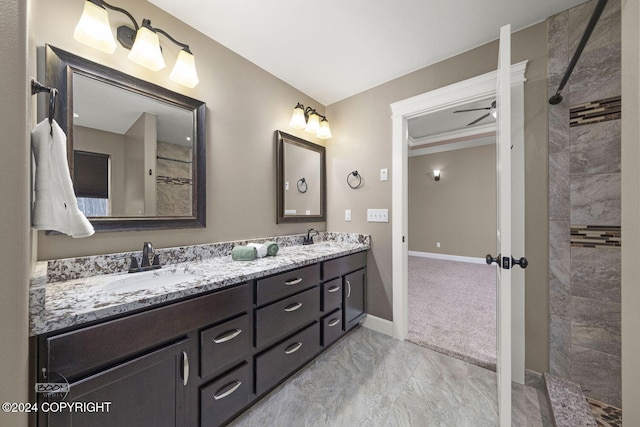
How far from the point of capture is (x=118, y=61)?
1302 mm

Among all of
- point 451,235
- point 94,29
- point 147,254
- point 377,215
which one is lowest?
point 451,235

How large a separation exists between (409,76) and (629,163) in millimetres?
1856

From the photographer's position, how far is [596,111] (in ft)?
4.55

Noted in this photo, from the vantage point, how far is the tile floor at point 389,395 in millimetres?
1311

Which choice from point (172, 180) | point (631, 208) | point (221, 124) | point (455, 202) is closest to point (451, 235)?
point (455, 202)

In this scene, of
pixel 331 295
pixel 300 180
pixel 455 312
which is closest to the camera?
pixel 331 295

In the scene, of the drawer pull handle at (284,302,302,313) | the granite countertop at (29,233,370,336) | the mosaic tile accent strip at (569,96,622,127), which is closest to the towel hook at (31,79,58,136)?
the granite countertop at (29,233,370,336)

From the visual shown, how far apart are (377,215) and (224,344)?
1691 mm

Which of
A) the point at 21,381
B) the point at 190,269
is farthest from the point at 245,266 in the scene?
the point at 21,381

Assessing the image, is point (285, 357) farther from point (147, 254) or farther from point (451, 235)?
point (451, 235)

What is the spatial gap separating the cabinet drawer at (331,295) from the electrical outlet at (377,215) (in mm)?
733

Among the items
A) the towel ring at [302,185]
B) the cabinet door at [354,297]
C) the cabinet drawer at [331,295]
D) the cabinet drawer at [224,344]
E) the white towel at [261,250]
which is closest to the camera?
the cabinet drawer at [224,344]

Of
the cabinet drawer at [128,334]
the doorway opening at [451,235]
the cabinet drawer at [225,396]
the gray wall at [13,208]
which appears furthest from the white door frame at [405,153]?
the gray wall at [13,208]

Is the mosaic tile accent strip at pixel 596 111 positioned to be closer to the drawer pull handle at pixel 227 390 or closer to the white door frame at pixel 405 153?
the white door frame at pixel 405 153
